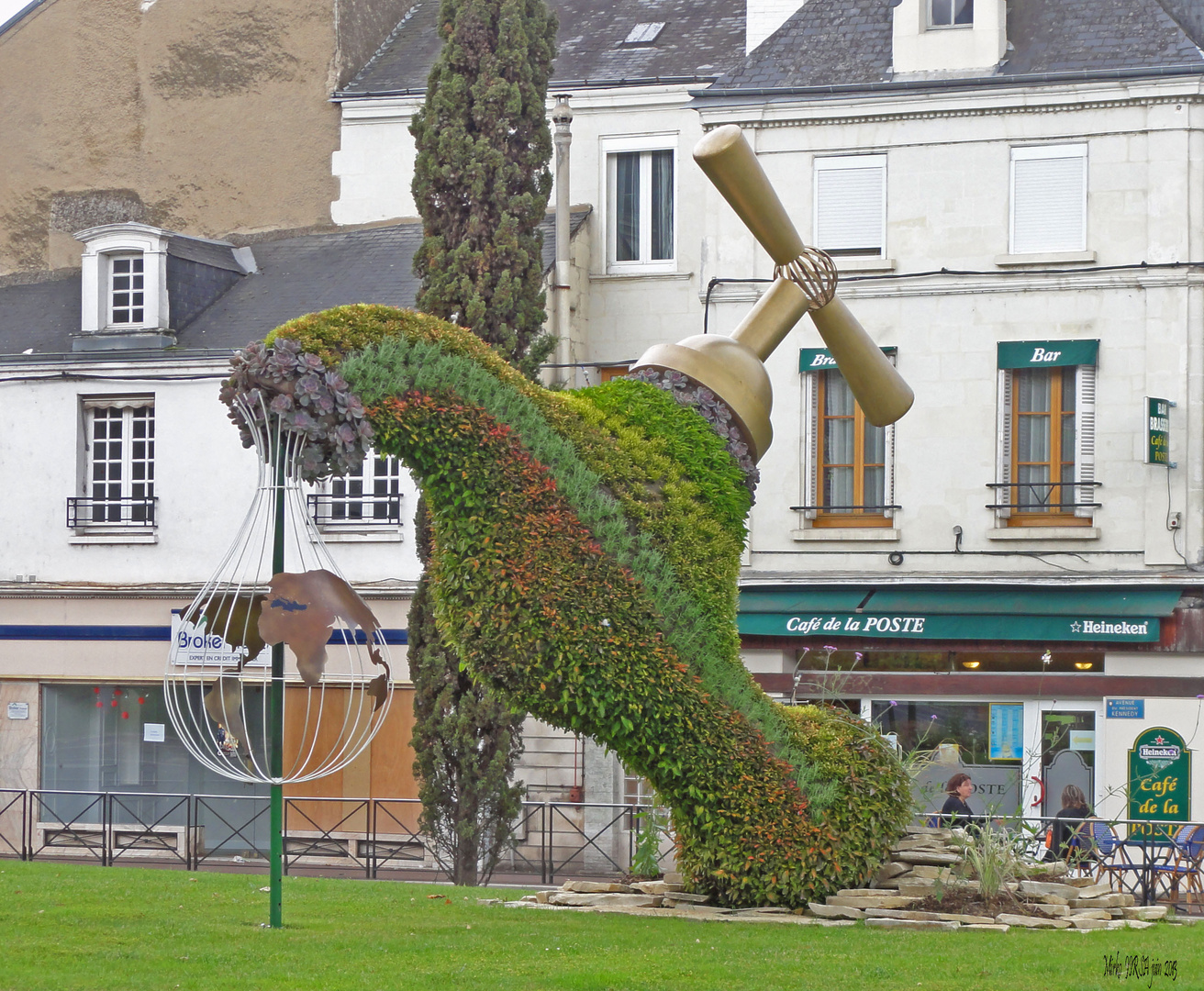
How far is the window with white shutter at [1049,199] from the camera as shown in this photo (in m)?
18.9

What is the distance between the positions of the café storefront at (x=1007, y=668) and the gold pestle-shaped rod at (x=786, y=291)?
769 cm

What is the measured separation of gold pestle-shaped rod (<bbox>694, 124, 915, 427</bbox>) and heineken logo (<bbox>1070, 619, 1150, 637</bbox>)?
322 inches

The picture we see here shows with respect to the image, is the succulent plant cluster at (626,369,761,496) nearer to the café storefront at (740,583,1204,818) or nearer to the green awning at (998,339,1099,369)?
the café storefront at (740,583,1204,818)

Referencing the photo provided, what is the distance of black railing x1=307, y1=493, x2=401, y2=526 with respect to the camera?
67.9 ft

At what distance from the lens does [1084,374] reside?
18844 millimetres

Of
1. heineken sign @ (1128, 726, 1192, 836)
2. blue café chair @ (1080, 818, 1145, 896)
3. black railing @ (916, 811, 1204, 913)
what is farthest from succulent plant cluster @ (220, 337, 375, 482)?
heineken sign @ (1128, 726, 1192, 836)

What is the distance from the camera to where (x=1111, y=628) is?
59.7 ft

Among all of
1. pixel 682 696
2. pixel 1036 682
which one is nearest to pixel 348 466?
pixel 682 696

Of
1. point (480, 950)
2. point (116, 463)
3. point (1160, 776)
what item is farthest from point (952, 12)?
point (480, 950)

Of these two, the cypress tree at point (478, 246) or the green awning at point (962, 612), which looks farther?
the green awning at point (962, 612)

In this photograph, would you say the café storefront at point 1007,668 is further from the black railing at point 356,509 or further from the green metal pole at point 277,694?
the green metal pole at point 277,694

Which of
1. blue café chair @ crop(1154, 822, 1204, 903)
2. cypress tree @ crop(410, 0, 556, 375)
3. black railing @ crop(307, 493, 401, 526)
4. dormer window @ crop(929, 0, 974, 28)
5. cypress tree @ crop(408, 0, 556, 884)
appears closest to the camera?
blue café chair @ crop(1154, 822, 1204, 903)

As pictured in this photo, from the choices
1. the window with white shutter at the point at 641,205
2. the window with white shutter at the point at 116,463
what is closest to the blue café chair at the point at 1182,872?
the window with white shutter at the point at 641,205

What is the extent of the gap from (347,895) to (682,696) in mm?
2891
